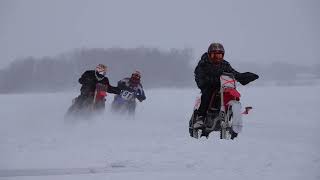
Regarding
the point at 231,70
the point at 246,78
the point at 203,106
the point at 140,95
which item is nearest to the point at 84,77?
the point at 140,95

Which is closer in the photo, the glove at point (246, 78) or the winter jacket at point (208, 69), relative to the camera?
the glove at point (246, 78)

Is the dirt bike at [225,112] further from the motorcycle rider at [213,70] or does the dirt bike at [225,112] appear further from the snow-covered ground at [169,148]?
the snow-covered ground at [169,148]

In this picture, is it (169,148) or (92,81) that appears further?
(92,81)

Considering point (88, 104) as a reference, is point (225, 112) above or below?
below

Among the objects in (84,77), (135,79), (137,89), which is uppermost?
(135,79)

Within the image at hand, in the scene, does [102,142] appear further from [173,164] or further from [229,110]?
[229,110]

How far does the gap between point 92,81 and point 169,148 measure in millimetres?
6092

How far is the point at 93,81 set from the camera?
56.0 ft

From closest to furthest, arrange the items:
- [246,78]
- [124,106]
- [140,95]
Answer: [246,78]
[140,95]
[124,106]

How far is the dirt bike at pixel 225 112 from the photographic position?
8930 mm

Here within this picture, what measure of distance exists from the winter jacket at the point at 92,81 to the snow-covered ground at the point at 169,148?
958 millimetres

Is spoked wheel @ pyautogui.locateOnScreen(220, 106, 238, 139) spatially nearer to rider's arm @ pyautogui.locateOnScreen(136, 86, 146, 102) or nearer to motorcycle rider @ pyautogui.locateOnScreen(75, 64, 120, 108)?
motorcycle rider @ pyautogui.locateOnScreen(75, 64, 120, 108)

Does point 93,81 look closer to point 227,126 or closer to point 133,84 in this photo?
point 133,84

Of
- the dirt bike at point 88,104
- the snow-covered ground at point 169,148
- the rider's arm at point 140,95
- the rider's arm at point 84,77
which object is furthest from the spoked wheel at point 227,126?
the rider's arm at point 140,95
